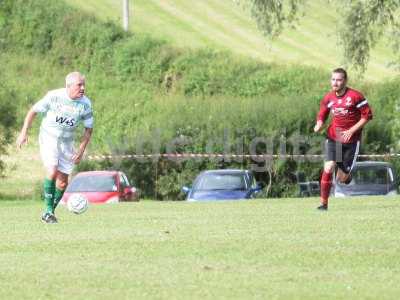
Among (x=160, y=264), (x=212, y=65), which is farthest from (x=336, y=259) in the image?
(x=212, y=65)

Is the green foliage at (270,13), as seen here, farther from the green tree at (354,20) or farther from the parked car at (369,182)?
the parked car at (369,182)

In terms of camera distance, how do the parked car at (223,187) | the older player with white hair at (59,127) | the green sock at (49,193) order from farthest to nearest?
1. the parked car at (223,187)
2. the green sock at (49,193)
3. the older player with white hair at (59,127)

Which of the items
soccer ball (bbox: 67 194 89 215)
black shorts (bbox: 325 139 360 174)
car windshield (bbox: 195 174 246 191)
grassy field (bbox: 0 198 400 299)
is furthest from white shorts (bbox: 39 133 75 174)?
car windshield (bbox: 195 174 246 191)

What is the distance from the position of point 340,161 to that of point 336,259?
8182mm

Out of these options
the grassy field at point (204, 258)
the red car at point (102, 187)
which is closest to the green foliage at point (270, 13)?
the red car at point (102, 187)

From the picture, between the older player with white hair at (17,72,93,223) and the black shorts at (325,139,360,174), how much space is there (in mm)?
3939

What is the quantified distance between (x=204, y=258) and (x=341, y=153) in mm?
8127

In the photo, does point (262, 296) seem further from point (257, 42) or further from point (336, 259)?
point (257, 42)

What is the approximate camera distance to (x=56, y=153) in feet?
61.1

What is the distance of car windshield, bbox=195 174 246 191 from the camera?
115ft

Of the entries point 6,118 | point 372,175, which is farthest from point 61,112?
point 6,118

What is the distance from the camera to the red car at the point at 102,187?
36250mm

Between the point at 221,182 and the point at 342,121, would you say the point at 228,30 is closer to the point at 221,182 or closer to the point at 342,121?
the point at 221,182

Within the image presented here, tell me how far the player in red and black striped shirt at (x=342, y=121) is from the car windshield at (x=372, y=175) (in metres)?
15.3
